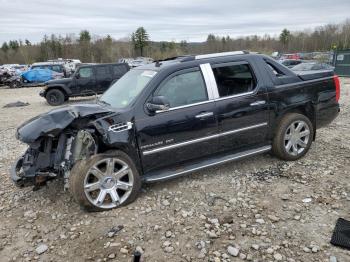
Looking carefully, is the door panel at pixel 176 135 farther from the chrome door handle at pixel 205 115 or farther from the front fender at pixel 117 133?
the front fender at pixel 117 133

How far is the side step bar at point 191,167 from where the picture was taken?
4078mm

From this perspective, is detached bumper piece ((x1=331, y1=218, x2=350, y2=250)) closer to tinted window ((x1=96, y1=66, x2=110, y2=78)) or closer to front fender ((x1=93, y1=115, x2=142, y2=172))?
front fender ((x1=93, y1=115, x2=142, y2=172))

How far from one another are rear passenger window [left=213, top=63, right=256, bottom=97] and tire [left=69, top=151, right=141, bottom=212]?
1.67m

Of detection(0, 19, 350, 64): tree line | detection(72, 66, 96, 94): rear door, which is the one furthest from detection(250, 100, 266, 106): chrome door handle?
detection(0, 19, 350, 64): tree line

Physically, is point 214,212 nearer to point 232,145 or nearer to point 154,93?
point 232,145

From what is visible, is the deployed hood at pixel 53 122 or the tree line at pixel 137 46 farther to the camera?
the tree line at pixel 137 46

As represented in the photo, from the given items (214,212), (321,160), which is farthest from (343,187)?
(214,212)

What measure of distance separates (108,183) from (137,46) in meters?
75.3

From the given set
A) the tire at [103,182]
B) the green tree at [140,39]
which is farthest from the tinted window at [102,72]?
the green tree at [140,39]

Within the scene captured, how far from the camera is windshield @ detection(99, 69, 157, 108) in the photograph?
423 centimetres

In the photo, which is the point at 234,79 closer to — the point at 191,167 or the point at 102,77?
the point at 191,167

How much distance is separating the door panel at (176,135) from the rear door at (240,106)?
0.19 metres

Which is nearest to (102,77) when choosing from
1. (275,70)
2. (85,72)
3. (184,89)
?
(85,72)

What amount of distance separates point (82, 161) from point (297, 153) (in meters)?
3.41
